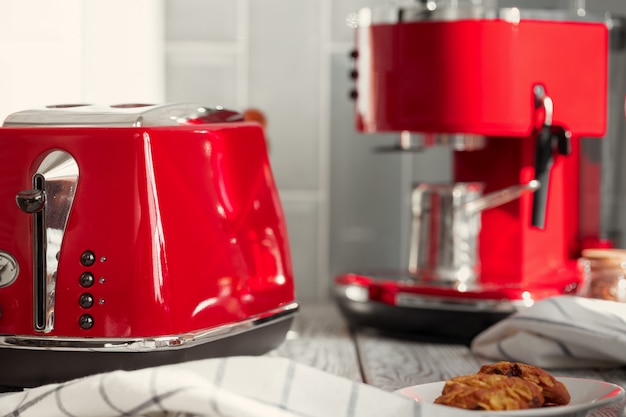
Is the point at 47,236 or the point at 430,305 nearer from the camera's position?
the point at 47,236

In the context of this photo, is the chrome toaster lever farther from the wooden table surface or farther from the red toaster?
the wooden table surface

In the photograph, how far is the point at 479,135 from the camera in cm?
105

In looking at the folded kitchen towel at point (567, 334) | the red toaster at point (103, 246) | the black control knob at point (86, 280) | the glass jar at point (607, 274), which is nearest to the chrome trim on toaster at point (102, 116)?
the red toaster at point (103, 246)

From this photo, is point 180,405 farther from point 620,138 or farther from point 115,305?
point 620,138

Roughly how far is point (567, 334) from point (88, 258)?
0.44 m

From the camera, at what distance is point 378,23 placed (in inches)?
40.9

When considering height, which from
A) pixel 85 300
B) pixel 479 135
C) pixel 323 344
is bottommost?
pixel 323 344

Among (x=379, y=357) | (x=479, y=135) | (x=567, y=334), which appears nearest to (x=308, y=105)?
(x=479, y=135)

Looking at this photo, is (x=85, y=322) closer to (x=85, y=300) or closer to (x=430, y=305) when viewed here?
(x=85, y=300)

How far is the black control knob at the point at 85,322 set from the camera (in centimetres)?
68

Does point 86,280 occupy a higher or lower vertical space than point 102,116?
lower

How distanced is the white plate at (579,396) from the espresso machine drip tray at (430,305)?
0.89ft

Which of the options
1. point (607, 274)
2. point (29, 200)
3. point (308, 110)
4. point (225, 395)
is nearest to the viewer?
point (225, 395)

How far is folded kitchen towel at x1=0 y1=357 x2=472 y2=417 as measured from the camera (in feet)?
1.84
